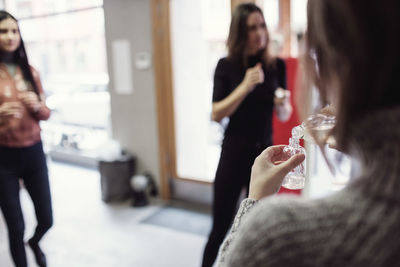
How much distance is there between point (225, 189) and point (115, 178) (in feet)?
6.34

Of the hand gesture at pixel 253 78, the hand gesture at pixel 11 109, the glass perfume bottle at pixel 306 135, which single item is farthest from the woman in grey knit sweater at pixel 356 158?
the hand gesture at pixel 11 109

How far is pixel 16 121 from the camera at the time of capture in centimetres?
174

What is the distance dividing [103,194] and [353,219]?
3232 mm

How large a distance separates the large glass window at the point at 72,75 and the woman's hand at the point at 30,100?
7.08 feet

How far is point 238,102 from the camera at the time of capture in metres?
1.69

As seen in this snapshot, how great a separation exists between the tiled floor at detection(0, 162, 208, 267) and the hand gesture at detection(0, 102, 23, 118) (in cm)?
102

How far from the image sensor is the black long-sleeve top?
169cm

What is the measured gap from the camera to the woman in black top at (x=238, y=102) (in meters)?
1.68

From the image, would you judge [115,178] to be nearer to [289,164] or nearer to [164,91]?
[164,91]

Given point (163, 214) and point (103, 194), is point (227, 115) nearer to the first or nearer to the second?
point (163, 214)

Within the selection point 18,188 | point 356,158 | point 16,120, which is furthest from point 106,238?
point 356,158

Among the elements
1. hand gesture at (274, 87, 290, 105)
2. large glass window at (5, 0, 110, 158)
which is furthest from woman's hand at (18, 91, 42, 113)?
large glass window at (5, 0, 110, 158)

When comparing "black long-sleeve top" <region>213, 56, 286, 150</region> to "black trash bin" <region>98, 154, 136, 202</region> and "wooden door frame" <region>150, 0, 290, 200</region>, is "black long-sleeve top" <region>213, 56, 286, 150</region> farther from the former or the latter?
"black trash bin" <region>98, 154, 136, 202</region>

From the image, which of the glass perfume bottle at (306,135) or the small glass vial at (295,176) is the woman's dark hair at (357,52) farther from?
the small glass vial at (295,176)
